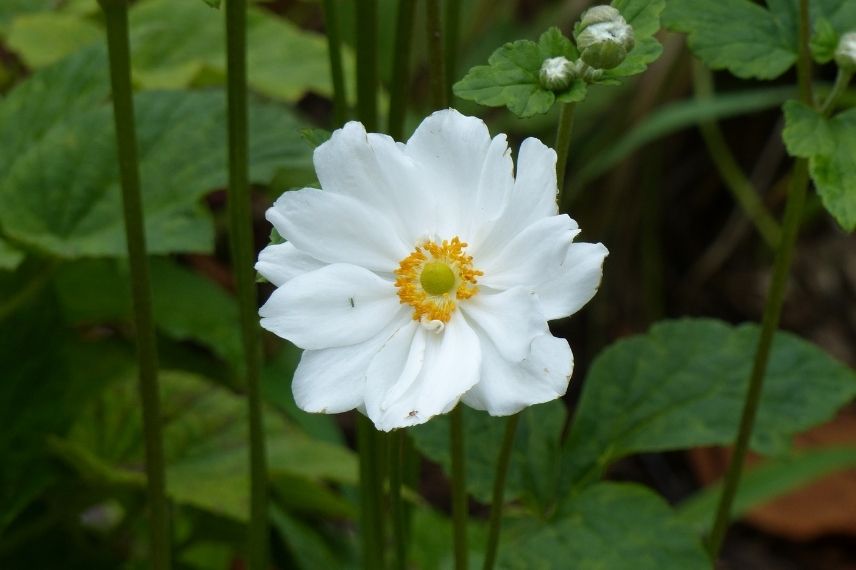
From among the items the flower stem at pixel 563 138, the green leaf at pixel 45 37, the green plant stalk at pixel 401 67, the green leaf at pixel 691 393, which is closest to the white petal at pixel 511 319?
the flower stem at pixel 563 138

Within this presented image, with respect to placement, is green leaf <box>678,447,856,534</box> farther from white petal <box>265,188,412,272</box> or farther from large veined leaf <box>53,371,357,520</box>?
white petal <box>265,188,412,272</box>

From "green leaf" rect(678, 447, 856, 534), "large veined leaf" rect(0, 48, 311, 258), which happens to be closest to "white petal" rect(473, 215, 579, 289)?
"large veined leaf" rect(0, 48, 311, 258)

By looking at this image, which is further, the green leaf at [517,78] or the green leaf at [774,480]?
the green leaf at [774,480]

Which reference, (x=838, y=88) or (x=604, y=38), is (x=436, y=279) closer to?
(x=604, y=38)

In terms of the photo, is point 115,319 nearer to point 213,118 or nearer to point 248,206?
point 213,118

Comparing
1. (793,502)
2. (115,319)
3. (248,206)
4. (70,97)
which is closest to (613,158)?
(793,502)

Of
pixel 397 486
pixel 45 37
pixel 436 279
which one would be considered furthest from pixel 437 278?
pixel 45 37

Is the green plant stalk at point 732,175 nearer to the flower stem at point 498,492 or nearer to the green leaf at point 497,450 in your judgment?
the green leaf at point 497,450
